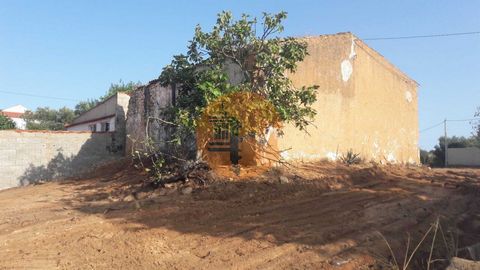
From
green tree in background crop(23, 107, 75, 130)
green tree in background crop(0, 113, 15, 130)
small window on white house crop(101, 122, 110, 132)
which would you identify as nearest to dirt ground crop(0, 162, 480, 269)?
small window on white house crop(101, 122, 110, 132)

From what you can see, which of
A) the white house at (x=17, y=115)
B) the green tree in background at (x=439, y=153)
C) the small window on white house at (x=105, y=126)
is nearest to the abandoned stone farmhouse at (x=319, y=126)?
the small window on white house at (x=105, y=126)

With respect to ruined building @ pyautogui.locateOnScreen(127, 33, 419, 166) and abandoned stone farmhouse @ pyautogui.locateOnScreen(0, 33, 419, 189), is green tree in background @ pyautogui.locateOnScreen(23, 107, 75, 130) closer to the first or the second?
abandoned stone farmhouse @ pyautogui.locateOnScreen(0, 33, 419, 189)

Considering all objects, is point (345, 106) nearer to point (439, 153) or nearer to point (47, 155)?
point (47, 155)

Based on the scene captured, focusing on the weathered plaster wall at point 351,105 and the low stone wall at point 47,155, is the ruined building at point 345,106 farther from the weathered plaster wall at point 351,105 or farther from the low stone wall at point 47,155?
Result: the low stone wall at point 47,155

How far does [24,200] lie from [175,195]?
4448 millimetres

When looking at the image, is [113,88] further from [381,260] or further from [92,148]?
[381,260]

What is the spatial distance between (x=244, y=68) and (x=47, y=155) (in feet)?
29.8

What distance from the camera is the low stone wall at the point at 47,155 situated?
14461 mm

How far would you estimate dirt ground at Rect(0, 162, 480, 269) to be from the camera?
5.68m

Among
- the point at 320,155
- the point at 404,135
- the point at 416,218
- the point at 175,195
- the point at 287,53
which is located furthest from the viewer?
the point at 404,135

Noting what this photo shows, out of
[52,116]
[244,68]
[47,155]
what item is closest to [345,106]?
[244,68]

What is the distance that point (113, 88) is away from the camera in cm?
3875

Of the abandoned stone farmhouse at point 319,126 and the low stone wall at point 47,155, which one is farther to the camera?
the low stone wall at point 47,155

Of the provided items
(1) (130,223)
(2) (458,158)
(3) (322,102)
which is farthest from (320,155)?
(2) (458,158)
